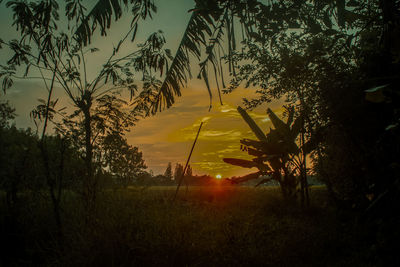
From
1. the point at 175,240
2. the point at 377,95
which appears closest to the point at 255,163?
the point at 175,240

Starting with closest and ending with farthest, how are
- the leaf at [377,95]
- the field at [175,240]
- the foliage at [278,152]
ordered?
1. the leaf at [377,95]
2. the field at [175,240]
3. the foliage at [278,152]

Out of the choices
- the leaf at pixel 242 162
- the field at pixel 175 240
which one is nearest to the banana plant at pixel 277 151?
the leaf at pixel 242 162

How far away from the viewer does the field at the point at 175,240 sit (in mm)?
3630

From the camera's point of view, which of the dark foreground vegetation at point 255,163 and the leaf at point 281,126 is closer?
the dark foreground vegetation at point 255,163

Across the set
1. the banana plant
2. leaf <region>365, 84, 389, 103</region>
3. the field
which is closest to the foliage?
the banana plant

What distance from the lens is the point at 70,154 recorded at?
6.75m

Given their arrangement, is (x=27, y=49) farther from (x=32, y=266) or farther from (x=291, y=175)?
(x=291, y=175)

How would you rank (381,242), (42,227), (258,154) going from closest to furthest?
(381,242) → (42,227) → (258,154)

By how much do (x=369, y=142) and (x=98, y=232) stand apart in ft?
19.2

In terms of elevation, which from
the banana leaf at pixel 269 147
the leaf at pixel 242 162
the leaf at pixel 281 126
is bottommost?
the leaf at pixel 242 162

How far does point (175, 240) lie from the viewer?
3.81m

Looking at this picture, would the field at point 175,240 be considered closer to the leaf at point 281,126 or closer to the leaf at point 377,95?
the leaf at point 281,126

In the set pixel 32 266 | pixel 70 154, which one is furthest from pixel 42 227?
pixel 70 154

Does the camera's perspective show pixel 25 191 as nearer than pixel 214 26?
No
